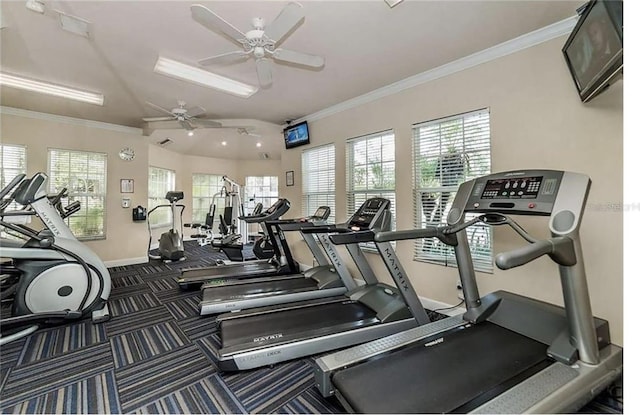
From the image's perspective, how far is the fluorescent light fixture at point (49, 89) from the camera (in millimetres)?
3492

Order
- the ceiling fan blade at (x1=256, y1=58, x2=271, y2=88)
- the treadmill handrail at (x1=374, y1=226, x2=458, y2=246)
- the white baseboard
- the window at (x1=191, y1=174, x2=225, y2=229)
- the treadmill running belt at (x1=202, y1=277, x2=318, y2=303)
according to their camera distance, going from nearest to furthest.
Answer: the treadmill handrail at (x1=374, y1=226, x2=458, y2=246)
the ceiling fan blade at (x1=256, y1=58, x2=271, y2=88)
the treadmill running belt at (x1=202, y1=277, x2=318, y2=303)
the white baseboard
the window at (x1=191, y1=174, x2=225, y2=229)

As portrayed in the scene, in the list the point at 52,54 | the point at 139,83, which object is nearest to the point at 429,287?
the point at 139,83

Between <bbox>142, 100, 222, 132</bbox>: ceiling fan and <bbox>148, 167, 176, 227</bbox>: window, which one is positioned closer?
<bbox>142, 100, 222, 132</bbox>: ceiling fan

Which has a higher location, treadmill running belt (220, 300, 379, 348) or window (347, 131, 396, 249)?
window (347, 131, 396, 249)

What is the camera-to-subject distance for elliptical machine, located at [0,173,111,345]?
273cm

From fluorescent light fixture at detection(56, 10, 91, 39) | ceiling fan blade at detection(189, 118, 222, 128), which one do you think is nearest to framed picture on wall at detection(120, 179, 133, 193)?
ceiling fan blade at detection(189, 118, 222, 128)

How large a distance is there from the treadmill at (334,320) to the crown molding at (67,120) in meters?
4.83

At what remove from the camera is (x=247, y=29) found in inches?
101

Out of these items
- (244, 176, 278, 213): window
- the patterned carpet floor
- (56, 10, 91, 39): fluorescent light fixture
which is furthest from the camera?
(244, 176, 278, 213): window

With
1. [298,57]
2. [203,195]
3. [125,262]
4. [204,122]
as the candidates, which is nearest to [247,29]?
[298,57]

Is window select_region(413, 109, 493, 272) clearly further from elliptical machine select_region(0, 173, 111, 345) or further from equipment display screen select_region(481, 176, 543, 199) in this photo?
elliptical machine select_region(0, 173, 111, 345)

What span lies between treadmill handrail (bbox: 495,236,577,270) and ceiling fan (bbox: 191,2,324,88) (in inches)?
75.0

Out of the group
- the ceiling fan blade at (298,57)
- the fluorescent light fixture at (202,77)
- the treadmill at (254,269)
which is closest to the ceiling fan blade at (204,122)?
the fluorescent light fixture at (202,77)

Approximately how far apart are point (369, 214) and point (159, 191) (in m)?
6.66
